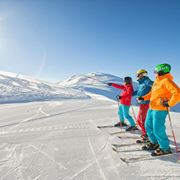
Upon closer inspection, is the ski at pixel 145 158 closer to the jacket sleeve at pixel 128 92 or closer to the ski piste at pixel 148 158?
the ski piste at pixel 148 158

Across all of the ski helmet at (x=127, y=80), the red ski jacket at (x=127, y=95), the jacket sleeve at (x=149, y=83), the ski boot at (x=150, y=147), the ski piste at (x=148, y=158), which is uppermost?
the ski helmet at (x=127, y=80)

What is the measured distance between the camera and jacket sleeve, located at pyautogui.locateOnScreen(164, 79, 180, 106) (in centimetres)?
393

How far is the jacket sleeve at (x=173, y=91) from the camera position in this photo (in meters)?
3.93

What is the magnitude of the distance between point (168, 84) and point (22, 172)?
3197 millimetres

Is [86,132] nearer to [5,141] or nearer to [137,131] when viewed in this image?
[137,131]

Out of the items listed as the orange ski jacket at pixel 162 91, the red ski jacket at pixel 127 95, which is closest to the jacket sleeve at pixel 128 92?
the red ski jacket at pixel 127 95

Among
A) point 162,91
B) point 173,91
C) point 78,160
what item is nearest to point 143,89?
point 162,91

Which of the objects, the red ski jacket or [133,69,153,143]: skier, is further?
the red ski jacket

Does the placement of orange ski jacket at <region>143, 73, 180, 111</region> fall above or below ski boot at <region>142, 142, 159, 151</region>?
above

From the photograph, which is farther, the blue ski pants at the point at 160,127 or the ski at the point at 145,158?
the blue ski pants at the point at 160,127

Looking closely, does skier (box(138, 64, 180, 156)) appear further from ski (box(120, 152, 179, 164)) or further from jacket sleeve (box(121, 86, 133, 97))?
jacket sleeve (box(121, 86, 133, 97))

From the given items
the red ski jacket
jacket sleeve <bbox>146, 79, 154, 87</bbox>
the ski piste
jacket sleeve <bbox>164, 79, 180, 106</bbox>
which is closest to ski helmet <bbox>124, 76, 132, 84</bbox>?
the red ski jacket

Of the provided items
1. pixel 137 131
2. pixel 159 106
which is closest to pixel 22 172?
pixel 159 106

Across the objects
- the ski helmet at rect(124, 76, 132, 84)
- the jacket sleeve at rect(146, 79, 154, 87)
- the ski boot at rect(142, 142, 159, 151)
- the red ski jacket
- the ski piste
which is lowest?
the ski piste
